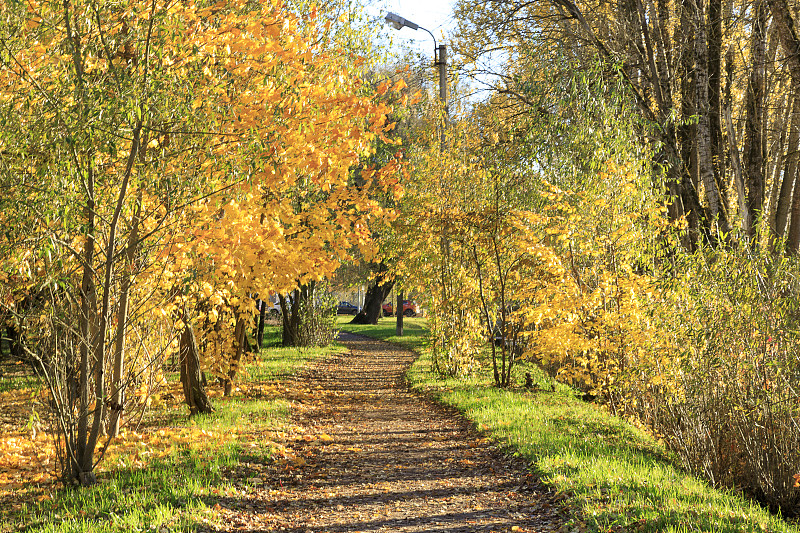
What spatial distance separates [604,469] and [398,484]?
1.94 meters

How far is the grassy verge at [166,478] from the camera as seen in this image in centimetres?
464

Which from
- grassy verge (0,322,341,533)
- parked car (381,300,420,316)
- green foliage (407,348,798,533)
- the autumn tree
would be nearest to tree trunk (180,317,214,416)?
grassy verge (0,322,341,533)

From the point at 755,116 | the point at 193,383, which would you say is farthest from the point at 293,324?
the point at 755,116

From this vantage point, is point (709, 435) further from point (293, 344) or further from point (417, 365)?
point (293, 344)

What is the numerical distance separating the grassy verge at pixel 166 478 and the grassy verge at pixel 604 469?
2.76m

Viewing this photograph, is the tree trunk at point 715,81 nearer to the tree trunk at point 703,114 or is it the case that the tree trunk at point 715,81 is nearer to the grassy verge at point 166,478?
the tree trunk at point 703,114

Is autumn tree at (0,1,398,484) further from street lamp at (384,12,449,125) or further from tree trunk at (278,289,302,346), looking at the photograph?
tree trunk at (278,289,302,346)

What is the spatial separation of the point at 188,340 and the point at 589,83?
7276 mm

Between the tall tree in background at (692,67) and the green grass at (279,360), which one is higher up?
the tall tree in background at (692,67)

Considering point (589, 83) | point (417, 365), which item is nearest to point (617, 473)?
point (589, 83)

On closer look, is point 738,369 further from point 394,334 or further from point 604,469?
point 394,334

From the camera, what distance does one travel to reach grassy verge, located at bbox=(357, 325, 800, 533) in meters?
4.56

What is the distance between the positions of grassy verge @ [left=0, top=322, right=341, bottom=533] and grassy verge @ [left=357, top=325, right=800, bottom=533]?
276 centimetres

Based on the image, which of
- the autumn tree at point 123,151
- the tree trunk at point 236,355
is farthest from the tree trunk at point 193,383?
the autumn tree at point 123,151
